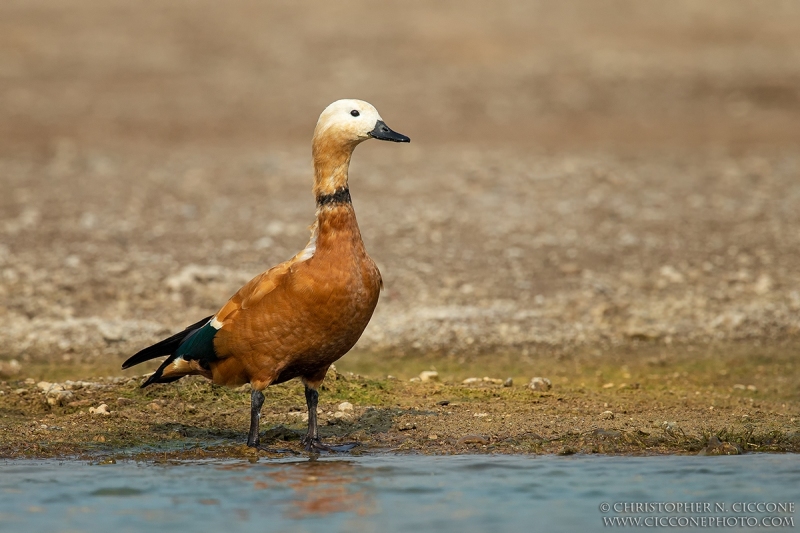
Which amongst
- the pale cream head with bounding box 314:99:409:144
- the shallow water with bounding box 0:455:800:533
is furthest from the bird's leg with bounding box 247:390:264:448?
the pale cream head with bounding box 314:99:409:144

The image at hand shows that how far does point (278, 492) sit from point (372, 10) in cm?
2241

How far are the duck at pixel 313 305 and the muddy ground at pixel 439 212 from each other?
0.73 meters

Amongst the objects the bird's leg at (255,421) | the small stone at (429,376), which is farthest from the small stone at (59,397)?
the small stone at (429,376)

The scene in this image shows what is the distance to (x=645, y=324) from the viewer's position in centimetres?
1023

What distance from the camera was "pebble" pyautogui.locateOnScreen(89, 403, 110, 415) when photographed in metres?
7.63

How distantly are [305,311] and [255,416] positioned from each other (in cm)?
79

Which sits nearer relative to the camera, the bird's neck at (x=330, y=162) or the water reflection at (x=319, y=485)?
the water reflection at (x=319, y=485)

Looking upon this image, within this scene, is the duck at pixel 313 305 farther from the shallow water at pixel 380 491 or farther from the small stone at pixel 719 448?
the small stone at pixel 719 448

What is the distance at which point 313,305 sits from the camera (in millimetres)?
6465

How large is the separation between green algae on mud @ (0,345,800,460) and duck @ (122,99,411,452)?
55 cm

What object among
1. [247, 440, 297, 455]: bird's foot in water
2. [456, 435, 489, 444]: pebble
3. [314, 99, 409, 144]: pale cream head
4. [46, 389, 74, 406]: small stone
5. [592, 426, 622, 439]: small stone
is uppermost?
[314, 99, 409, 144]: pale cream head

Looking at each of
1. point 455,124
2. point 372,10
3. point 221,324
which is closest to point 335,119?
point 221,324

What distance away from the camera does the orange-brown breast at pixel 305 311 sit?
6480 mm

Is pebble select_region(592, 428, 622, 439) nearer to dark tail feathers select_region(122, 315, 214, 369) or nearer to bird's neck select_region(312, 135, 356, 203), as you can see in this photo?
bird's neck select_region(312, 135, 356, 203)
